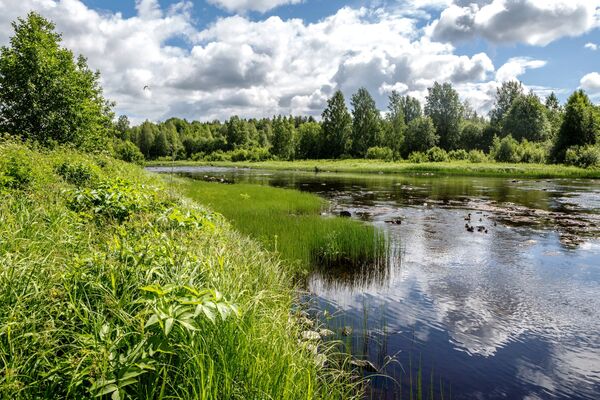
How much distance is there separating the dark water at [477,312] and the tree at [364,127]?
101 metres

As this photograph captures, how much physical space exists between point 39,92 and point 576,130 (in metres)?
87.9

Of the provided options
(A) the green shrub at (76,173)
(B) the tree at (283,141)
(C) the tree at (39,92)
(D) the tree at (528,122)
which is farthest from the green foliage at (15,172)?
(B) the tree at (283,141)

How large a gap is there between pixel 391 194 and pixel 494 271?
25.6 meters

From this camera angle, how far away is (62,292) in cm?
495

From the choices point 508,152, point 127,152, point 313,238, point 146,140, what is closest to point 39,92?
point 313,238

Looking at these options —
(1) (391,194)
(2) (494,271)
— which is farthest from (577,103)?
(2) (494,271)

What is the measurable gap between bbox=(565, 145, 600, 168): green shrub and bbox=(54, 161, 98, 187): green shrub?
7585 cm

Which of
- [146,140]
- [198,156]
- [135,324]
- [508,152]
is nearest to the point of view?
[135,324]

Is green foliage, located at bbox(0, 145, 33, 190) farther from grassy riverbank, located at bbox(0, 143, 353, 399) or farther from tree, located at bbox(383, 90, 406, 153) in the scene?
tree, located at bbox(383, 90, 406, 153)

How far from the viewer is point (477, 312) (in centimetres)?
1055

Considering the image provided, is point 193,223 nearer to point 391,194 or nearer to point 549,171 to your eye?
point 391,194

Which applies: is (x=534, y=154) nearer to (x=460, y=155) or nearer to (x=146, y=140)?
(x=460, y=155)

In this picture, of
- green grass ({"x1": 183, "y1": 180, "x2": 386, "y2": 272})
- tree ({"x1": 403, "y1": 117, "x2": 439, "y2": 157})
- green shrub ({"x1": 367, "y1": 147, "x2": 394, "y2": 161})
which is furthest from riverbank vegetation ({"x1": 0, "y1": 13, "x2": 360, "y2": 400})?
tree ({"x1": 403, "y1": 117, "x2": 439, "y2": 157})

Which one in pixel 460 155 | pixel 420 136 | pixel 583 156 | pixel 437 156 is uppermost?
pixel 420 136
